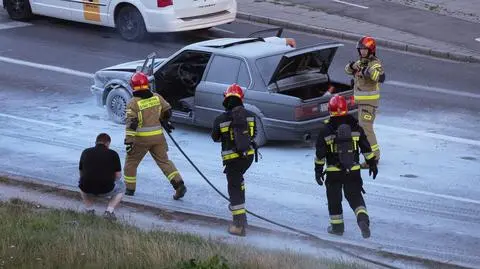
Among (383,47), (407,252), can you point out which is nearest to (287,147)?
(407,252)

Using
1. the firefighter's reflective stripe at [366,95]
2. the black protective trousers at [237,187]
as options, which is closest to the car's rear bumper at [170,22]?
the firefighter's reflective stripe at [366,95]

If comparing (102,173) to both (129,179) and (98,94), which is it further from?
(98,94)

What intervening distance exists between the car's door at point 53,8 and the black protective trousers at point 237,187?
11443mm

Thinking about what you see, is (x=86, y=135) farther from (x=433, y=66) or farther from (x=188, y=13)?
(x=433, y=66)

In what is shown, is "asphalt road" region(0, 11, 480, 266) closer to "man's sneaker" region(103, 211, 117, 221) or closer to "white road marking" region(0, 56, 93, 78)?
"white road marking" region(0, 56, 93, 78)

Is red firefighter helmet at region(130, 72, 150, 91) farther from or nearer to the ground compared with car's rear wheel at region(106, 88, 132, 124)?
farther from the ground

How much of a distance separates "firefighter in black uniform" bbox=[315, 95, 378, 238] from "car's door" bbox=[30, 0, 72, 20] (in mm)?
12001

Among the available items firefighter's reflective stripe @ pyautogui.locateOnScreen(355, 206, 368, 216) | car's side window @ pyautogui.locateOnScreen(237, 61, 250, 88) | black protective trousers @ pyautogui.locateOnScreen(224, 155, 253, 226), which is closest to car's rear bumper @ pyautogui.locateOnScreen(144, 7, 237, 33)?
car's side window @ pyautogui.locateOnScreen(237, 61, 250, 88)

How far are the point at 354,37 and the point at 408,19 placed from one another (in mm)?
2064

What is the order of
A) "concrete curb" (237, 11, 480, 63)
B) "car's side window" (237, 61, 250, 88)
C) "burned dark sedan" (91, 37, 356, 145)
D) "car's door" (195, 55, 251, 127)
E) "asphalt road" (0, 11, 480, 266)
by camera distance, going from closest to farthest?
"asphalt road" (0, 11, 480, 266)
"burned dark sedan" (91, 37, 356, 145)
"car's side window" (237, 61, 250, 88)
"car's door" (195, 55, 251, 127)
"concrete curb" (237, 11, 480, 63)

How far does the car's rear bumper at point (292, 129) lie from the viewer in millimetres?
13945

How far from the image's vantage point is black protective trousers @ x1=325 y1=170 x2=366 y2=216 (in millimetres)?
10938

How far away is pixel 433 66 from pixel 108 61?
6091 mm

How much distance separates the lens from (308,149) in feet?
47.4
